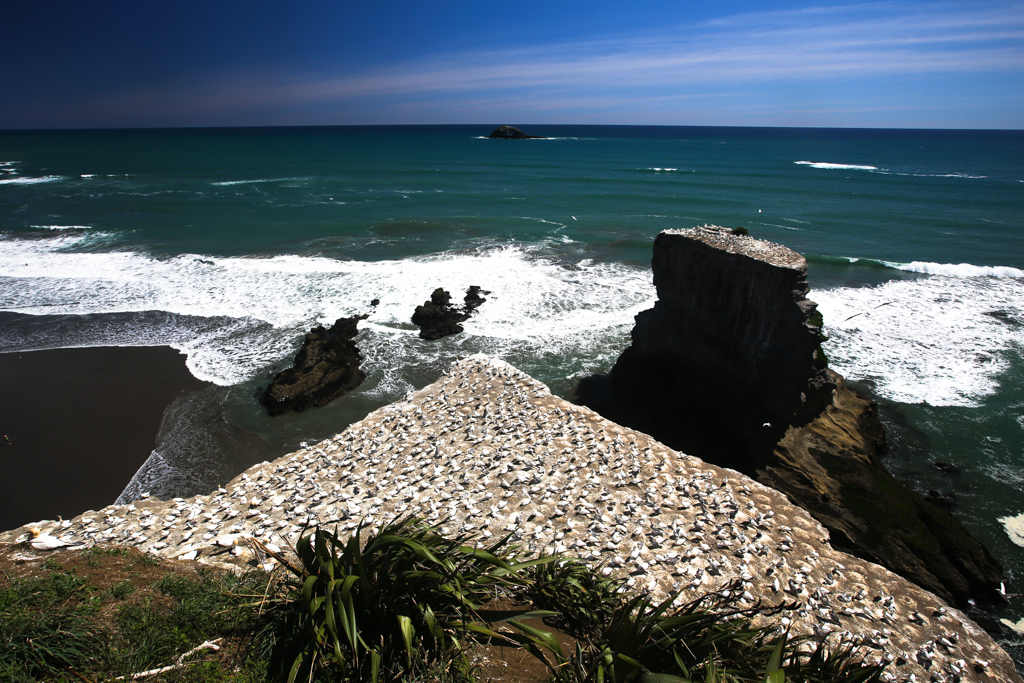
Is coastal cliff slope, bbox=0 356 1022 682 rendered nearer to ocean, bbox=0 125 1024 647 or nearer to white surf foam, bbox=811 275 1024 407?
ocean, bbox=0 125 1024 647

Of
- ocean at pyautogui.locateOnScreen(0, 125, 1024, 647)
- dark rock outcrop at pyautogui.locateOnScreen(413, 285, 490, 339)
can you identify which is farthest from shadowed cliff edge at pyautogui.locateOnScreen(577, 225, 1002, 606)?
dark rock outcrop at pyautogui.locateOnScreen(413, 285, 490, 339)

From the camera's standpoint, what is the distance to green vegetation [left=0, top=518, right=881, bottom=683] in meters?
4.07

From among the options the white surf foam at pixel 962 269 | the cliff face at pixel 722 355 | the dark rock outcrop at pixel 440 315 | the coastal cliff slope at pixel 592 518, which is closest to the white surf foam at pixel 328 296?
the dark rock outcrop at pixel 440 315

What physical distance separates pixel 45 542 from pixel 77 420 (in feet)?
26.0

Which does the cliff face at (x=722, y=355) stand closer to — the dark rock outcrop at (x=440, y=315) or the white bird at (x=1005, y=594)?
the white bird at (x=1005, y=594)

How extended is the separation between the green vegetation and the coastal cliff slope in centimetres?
174

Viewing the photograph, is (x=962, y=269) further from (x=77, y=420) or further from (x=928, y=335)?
(x=77, y=420)

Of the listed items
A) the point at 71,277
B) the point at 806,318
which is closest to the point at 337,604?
the point at 806,318

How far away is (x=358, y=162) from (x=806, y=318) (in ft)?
240

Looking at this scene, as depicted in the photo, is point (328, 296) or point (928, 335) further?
point (328, 296)

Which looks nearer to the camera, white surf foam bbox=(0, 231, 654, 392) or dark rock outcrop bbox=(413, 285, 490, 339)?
white surf foam bbox=(0, 231, 654, 392)

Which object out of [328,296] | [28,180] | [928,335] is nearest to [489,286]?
[328,296]

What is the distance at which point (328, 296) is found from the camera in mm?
21641

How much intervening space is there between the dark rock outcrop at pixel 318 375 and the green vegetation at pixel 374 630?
8.41m
